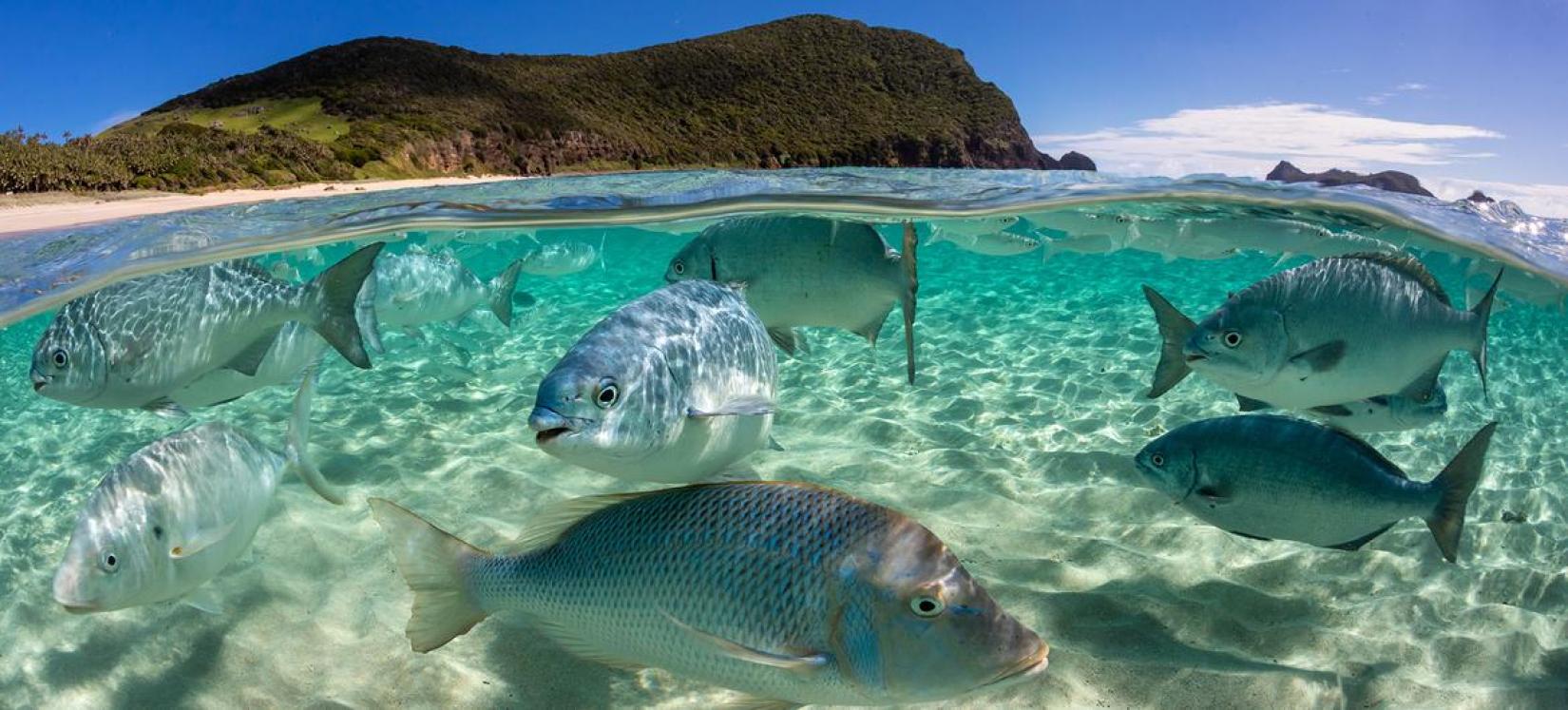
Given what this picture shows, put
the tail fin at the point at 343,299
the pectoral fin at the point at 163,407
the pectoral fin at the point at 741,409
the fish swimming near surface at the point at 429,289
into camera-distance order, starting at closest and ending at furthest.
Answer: the pectoral fin at the point at 741,409 → the pectoral fin at the point at 163,407 → the tail fin at the point at 343,299 → the fish swimming near surface at the point at 429,289

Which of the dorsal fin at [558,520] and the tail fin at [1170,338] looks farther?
the tail fin at [1170,338]

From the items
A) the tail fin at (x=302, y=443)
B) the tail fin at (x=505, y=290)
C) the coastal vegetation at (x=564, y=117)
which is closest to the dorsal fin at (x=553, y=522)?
the tail fin at (x=302, y=443)

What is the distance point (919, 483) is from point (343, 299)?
4.23 meters

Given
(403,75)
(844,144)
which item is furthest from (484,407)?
(844,144)

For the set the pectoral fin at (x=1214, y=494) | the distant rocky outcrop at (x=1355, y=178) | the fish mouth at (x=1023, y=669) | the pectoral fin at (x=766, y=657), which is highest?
the distant rocky outcrop at (x=1355, y=178)

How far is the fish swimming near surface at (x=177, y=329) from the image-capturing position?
4020 mm

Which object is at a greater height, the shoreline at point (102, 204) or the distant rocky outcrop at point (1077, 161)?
the distant rocky outcrop at point (1077, 161)

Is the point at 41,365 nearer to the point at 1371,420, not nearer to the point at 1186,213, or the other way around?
the point at 1371,420

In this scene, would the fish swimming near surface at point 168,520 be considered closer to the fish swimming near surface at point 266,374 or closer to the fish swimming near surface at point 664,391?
the fish swimming near surface at point 266,374

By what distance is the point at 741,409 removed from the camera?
2582mm

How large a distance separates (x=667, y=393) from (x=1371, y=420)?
4473mm

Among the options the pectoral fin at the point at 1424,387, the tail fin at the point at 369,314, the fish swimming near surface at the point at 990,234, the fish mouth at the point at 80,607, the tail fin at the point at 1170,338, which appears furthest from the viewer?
the fish swimming near surface at the point at 990,234

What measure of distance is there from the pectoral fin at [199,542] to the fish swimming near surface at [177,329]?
1.27 m

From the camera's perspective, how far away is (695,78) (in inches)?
2308
